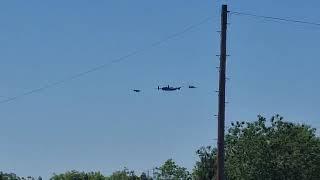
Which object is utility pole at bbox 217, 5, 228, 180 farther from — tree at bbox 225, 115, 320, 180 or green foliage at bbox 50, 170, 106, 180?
green foliage at bbox 50, 170, 106, 180

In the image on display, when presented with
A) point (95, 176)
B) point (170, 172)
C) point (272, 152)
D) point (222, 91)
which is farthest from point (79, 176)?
point (222, 91)

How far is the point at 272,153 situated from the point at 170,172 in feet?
112

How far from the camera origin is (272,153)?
67938 mm

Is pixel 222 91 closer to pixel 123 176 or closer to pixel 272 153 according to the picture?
pixel 272 153

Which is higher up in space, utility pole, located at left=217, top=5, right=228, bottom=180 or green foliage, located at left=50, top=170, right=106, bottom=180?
green foliage, located at left=50, top=170, right=106, bottom=180

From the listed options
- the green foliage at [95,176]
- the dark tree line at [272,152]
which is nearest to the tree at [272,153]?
the dark tree line at [272,152]

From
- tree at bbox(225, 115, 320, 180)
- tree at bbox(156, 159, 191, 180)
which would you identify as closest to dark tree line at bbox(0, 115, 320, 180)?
tree at bbox(225, 115, 320, 180)

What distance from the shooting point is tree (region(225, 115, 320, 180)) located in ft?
221

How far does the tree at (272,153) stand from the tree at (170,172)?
26027 millimetres

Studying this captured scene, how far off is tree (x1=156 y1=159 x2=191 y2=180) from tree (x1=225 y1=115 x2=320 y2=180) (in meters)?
26.0

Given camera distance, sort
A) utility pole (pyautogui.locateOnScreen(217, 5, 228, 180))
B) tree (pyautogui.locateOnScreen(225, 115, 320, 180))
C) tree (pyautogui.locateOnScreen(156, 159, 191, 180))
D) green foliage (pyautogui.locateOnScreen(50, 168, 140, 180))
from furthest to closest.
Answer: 1. green foliage (pyautogui.locateOnScreen(50, 168, 140, 180))
2. tree (pyautogui.locateOnScreen(156, 159, 191, 180))
3. tree (pyautogui.locateOnScreen(225, 115, 320, 180))
4. utility pole (pyautogui.locateOnScreen(217, 5, 228, 180))

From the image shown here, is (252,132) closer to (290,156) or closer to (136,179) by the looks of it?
(290,156)

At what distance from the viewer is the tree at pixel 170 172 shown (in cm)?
9719

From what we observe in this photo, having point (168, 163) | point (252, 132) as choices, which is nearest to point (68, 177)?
point (168, 163)
